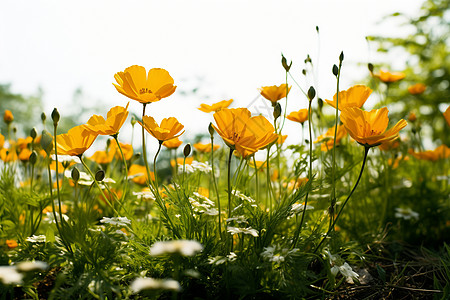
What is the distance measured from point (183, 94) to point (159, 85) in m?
1.02

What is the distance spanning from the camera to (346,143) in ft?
5.97

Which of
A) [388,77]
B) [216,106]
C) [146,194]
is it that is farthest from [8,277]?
[388,77]

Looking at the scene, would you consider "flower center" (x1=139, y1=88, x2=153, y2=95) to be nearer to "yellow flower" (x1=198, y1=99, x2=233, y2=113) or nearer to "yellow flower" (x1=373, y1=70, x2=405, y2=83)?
"yellow flower" (x1=198, y1=99, x2=233, y2=113)

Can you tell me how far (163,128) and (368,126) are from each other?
0.58 metres

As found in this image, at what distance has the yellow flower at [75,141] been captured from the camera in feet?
3.35

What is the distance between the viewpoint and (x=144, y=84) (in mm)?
1080

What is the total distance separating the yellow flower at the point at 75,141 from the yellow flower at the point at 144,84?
165 millimetres

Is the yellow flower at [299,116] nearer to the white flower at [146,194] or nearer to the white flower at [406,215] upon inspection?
the white flower at [146,194]

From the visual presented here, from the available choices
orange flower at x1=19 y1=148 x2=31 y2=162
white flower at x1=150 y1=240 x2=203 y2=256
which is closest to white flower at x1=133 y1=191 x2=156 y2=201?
white flower at x1=150 y1=240 x2=203 y2=256

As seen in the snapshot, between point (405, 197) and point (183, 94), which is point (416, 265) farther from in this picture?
point (183, 94)

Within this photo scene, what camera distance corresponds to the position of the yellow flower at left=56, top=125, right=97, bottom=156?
1021 mm

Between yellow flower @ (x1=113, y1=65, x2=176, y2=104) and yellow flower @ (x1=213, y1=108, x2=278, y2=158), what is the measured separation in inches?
7.4

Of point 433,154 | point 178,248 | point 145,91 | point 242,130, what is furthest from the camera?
point 433,154

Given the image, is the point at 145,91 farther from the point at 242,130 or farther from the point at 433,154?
the point at 433,154
